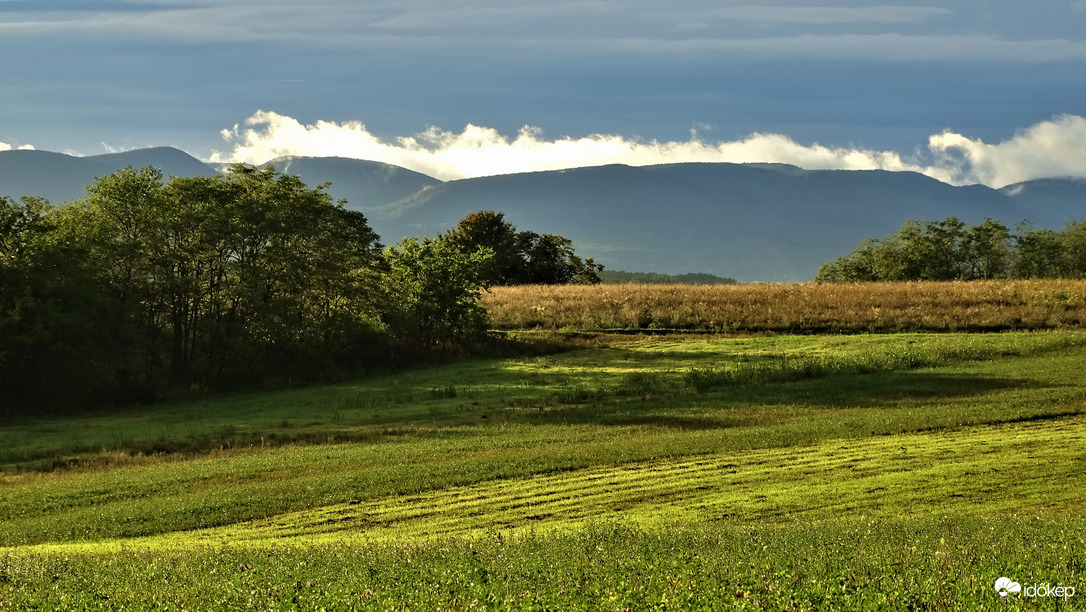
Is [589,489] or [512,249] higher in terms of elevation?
[512,249]

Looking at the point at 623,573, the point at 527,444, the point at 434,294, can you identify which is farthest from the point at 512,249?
the point at 623,573

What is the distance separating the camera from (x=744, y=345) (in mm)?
59219

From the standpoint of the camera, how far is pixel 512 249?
12362cm

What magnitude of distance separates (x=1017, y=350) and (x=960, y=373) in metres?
9.65

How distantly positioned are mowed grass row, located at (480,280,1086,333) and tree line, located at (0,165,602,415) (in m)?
11.7

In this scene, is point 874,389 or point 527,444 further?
point 874,389

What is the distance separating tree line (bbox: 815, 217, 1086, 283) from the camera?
131500mm

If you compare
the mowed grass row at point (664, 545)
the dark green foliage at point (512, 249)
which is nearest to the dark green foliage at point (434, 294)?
the mowed grass row at point (664, 545)

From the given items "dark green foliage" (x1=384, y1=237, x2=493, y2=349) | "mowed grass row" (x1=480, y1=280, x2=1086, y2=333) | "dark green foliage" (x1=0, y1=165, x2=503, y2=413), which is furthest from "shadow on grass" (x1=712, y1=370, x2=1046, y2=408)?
"dark green foliage" (x1=0, y1=165, x2=503, y2=413)

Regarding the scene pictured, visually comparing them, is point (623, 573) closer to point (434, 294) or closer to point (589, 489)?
point (589, 489)

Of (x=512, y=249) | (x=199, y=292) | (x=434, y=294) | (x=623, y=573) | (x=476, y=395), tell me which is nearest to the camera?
(x=623, y=573)

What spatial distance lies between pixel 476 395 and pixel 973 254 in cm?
11050

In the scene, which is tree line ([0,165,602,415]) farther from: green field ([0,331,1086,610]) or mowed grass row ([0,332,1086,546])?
mowed grass row ([0,332,1086,546])

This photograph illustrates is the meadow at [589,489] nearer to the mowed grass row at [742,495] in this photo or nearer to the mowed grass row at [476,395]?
the mowed grass row at [742,495]
